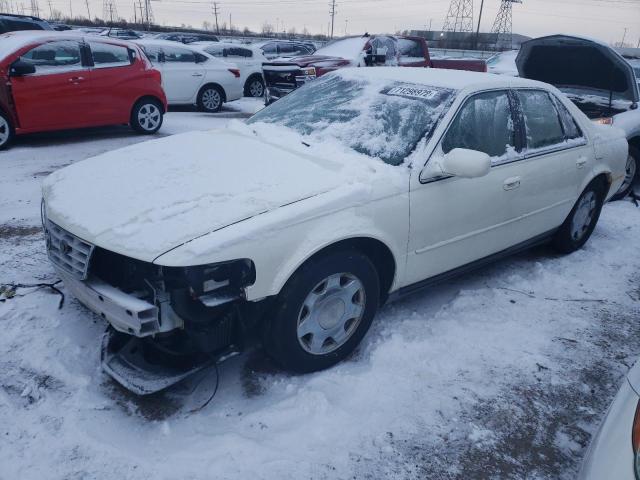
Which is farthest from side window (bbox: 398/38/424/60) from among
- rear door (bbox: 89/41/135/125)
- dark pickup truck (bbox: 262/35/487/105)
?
rear door (bbox: 89/41/135/125)

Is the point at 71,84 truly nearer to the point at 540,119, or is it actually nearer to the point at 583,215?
the point at 540,119

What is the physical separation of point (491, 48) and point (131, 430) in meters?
48.1

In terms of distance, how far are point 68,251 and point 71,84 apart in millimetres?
5831

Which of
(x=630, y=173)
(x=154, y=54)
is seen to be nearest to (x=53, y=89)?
(x=154, y=54)

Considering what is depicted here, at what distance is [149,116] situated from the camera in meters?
8.72

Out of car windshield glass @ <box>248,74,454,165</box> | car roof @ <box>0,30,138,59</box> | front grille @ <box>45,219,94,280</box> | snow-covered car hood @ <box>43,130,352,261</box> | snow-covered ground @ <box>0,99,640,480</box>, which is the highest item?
car roof @ <box>0,30,138,59</box>

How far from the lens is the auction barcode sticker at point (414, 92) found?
3355 millimetres

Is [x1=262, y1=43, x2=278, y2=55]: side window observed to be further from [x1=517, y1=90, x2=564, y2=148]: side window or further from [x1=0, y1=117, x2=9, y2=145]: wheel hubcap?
[x1=517, y1=90, x2=564, y2=148]: side window

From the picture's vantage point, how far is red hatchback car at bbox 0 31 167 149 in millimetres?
6988

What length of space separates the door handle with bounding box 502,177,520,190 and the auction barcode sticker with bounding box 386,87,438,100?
30.2 inches

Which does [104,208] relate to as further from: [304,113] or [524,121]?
[524,121]

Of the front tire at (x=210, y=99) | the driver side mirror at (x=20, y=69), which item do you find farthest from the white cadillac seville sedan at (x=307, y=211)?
the front tire at (x=210, y=99)

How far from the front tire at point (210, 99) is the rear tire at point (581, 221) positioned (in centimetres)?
895

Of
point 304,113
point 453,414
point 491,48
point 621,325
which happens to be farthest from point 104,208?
point 491,48
